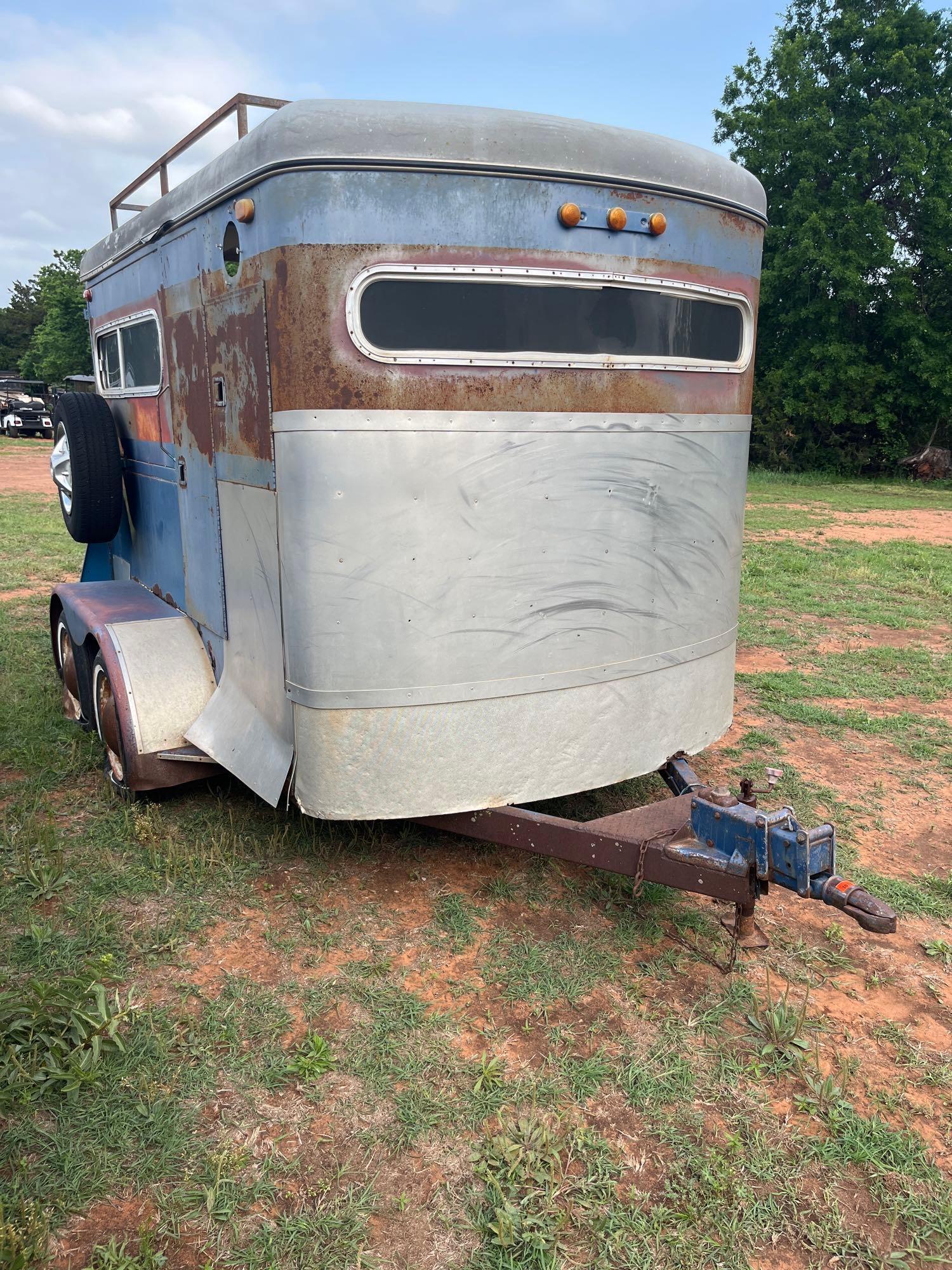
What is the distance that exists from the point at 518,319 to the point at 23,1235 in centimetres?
298

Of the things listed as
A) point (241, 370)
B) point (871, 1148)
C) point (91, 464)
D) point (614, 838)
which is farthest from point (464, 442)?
point (91, 464)

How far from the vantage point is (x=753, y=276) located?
3.94 metres

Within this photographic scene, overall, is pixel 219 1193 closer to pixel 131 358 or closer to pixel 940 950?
pixel 940 950

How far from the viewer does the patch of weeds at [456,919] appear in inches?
141

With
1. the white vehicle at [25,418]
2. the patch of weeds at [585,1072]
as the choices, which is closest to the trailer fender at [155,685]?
the patch of weeds at [585,1072]

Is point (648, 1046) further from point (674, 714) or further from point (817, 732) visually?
point (817, 732)

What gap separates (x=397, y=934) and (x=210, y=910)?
761 mm

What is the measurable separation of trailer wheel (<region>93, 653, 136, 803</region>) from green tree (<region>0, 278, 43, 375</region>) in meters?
65.1

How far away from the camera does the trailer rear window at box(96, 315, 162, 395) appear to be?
485 centimetres

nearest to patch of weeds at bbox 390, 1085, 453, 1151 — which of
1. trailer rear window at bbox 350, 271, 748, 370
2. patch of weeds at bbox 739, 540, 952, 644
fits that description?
trailer rear window at bbox 350, 271, 748, 370

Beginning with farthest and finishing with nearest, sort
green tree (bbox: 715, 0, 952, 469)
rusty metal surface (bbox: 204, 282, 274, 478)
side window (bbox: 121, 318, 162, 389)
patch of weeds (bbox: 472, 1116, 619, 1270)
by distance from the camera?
green tree (bbox: 715, 0, 952, 469) < side window (bbox: 121, 318, 162, 389) < rusty metal surface (bbox: 204, 282, 274, 478) < patch of weeds (bbox: 472, 1116, 619, 1270)

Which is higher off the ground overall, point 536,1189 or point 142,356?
point 142,356

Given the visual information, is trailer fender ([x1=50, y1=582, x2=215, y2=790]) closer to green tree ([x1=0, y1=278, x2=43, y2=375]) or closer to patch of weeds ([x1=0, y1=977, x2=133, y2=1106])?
patch of weeds ([x1=0, y1=977, x2=133, y2=1106])

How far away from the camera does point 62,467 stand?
5762 mm
